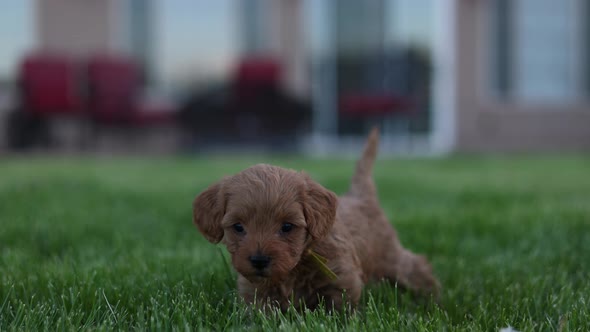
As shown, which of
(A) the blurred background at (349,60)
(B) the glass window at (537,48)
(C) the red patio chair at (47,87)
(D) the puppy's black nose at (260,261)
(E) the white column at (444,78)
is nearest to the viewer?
(D) the puppy's black nose at (260,261)

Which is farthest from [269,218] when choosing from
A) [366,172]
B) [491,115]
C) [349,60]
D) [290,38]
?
[491,115]

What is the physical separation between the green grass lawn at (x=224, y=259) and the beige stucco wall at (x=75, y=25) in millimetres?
8307

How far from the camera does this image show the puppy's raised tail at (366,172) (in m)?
2.51

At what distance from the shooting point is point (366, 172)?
256 cm

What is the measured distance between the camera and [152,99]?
13375 millimetres

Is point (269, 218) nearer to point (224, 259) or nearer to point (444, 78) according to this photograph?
point (224, 259)

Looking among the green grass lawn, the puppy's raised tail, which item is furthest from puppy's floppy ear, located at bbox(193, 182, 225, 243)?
the puppy's raised tail

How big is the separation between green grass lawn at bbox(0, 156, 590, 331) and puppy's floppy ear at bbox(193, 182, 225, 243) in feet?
0.71

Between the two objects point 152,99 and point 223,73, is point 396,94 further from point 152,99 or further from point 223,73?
point 152,99

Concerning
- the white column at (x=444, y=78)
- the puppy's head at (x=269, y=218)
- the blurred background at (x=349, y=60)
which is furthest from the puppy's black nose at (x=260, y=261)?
the white column at (x=444, y=78)

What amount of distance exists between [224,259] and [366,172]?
705 mm

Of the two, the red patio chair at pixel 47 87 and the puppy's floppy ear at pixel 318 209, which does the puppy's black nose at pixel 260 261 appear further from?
the red patio chair at pixel 47 87

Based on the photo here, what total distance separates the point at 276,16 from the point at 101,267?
38.8 feet

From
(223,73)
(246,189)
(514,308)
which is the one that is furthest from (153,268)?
(223,73)
